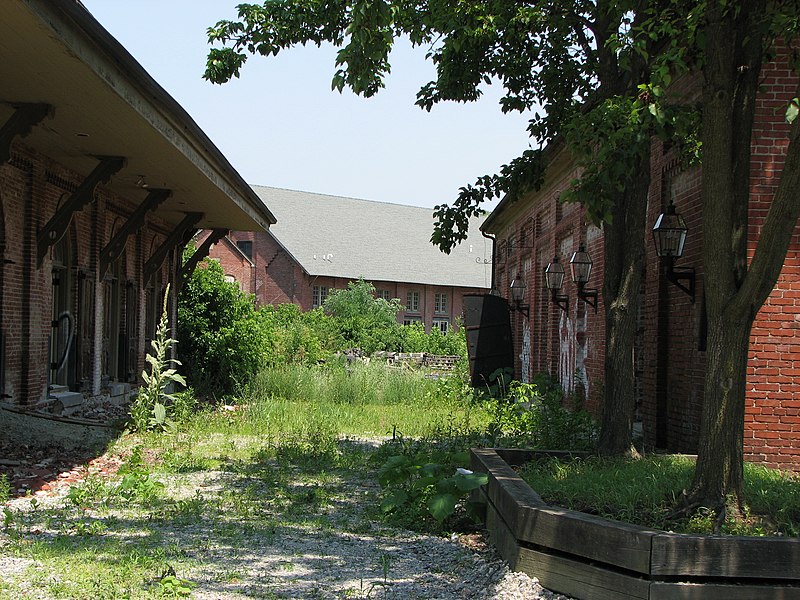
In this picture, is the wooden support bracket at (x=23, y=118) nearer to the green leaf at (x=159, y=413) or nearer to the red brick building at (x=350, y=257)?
the green leaf at (x=159, y=413)

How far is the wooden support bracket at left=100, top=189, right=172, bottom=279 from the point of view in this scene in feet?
50.9

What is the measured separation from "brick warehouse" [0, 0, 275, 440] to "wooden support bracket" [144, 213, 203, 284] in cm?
3

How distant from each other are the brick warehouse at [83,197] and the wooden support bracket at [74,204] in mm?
18

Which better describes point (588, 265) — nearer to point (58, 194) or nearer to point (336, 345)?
point (58, 194)

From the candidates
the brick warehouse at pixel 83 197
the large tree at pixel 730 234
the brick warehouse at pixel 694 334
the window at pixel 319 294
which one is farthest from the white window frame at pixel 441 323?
the large tree at pixel 730 234

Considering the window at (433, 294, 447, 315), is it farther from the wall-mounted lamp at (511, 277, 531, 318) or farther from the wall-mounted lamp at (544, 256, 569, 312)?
the wall-mounted lamp at (544, 256, 569, 312)

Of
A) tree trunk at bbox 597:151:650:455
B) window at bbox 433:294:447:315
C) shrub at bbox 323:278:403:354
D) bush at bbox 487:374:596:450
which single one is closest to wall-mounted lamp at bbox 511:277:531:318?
bush at bbox 487:374:596:450

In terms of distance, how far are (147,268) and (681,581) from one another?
1588 cm

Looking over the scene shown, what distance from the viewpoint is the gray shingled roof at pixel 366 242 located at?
1964 inches

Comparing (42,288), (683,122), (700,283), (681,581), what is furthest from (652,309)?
(42,288)

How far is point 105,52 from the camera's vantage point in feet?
26.5

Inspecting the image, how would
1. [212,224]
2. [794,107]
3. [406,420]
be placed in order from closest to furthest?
[794,107]
[406,420]
[212,224]

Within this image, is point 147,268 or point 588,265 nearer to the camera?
point 588,265

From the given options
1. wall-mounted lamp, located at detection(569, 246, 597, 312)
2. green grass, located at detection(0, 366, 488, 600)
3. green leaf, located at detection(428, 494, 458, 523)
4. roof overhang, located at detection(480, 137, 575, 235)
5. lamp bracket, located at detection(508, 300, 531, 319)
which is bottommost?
green grass, located at detection(0, 366, 488, 600)
